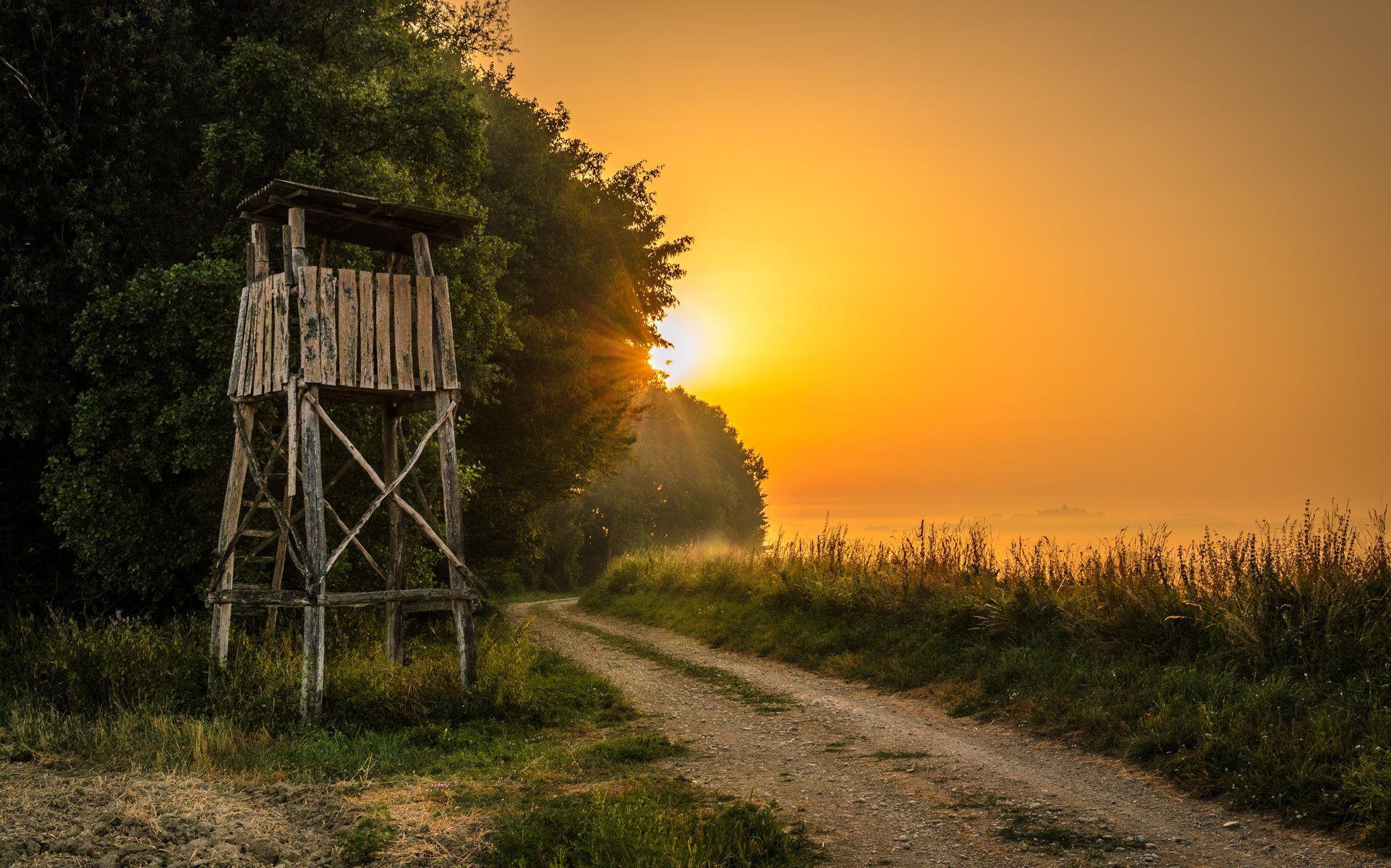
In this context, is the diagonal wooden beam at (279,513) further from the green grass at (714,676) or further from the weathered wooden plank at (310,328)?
the green grass at (714,676)

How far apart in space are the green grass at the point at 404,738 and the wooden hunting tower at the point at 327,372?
554mm

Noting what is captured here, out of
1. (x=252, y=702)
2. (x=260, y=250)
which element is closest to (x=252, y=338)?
(x=260, y=250)

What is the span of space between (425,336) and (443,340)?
26 cm

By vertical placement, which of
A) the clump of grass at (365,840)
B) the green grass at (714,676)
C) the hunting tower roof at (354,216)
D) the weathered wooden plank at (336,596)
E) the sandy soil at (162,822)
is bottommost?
the green grass at (714,676)

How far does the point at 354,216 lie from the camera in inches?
515

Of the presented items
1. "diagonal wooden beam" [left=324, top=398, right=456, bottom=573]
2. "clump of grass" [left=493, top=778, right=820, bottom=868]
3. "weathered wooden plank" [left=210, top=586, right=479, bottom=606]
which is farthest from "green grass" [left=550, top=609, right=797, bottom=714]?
"diagonal wooden beam" [left=324, top=398, right=456, bottom=573]

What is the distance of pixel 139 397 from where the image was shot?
50.8 feet

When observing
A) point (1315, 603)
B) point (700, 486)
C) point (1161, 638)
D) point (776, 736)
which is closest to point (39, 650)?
point (776, 736)

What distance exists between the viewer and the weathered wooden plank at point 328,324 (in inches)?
472

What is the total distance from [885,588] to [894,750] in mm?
5798

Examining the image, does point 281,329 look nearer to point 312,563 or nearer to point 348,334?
point 348,334

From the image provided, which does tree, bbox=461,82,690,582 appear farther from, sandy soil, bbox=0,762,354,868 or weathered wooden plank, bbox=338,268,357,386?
sandy soil, bbox=0,762,354,868

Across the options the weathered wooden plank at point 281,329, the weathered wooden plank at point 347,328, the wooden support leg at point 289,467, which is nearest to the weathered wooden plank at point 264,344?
the weathered wooden plank at point 281,329

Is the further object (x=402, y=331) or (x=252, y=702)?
(x=402, y=331)
